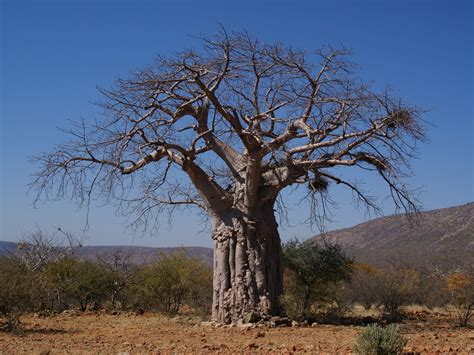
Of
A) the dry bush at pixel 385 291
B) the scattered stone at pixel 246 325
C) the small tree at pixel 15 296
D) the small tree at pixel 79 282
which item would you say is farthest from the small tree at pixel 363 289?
the small tree at pixel 15 296

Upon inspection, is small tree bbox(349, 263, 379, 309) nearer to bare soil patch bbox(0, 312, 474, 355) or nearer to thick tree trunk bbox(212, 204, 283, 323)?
bare soil patch bbox(0, 312, 474, 355)

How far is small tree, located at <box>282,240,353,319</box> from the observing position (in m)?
14.6

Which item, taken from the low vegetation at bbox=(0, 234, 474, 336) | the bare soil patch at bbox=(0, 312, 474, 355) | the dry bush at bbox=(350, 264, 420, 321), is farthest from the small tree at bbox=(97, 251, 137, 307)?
the dry bush at bbox=(350, 264, 420, 321)

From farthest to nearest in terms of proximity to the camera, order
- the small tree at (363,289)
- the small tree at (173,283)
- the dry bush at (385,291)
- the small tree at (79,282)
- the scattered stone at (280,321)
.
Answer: the small tree at (79,282) < the small tree at (363,289) < the small tree at (173,283) < the dry bush at (385,291) < the scattered stone at (280,321)

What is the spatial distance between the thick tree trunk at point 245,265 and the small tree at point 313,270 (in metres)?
2.10

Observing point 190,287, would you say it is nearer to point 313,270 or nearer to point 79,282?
point 79,282

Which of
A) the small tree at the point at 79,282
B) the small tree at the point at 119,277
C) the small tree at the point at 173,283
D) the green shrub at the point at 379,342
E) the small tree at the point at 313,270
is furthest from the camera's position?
the small tree at the point at 119,277

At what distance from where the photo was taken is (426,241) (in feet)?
168

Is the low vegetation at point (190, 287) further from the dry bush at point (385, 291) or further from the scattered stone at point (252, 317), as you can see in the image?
the scattered stone at point (252, 317)

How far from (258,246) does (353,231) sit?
5988 cm

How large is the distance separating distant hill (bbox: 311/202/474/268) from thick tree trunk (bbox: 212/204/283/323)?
26.2 m

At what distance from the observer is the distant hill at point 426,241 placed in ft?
137

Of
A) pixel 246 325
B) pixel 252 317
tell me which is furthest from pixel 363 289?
pixel 246 325

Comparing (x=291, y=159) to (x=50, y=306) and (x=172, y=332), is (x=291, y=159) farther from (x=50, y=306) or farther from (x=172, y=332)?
(x=50, y=306)
